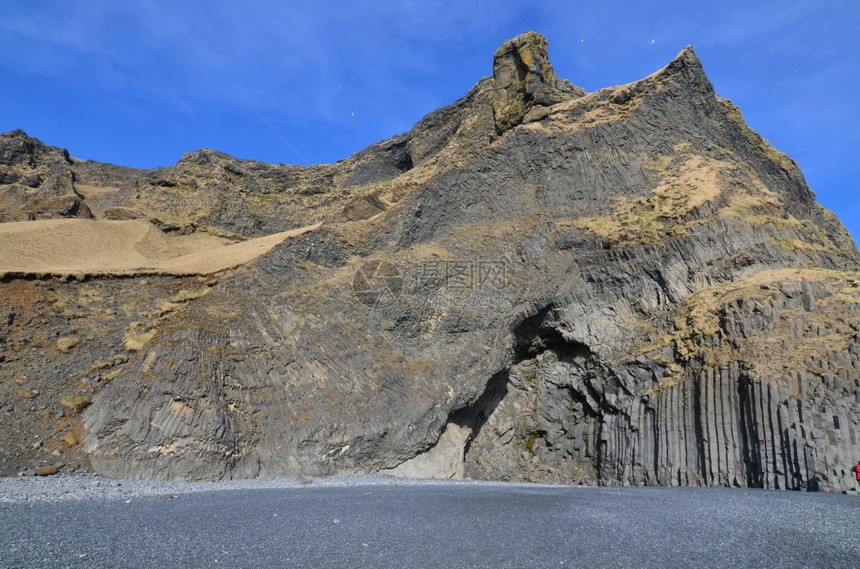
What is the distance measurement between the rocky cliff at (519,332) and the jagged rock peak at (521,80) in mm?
3660

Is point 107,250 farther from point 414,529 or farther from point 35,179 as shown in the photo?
point 35,179

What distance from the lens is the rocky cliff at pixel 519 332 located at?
15.0 meters

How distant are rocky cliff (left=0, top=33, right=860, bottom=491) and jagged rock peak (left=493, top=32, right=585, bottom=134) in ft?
12.0

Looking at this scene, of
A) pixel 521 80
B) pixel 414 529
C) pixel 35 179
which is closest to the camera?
pixel 414 529

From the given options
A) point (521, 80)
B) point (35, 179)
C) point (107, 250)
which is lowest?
point (107, 250)

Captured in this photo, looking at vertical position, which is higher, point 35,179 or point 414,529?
point 35,179

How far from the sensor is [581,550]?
7.54m

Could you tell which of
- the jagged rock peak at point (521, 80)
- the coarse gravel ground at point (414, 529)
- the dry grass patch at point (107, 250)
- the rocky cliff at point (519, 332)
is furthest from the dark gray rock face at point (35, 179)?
the coarse gravel ground at point (414, 529)

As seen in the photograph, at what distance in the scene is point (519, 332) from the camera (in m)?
21.4

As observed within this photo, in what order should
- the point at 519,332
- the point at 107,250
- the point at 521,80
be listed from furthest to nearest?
the point at 521,80, the point at 107,250, the point at 519,332

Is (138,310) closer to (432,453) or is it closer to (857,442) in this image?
(432,453)

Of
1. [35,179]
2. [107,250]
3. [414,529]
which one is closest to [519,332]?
[414,529]

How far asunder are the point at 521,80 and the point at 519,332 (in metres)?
16.7

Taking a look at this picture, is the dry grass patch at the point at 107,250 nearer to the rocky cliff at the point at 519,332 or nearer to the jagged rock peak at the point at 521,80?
the rocky cliff at the point at 519,332
